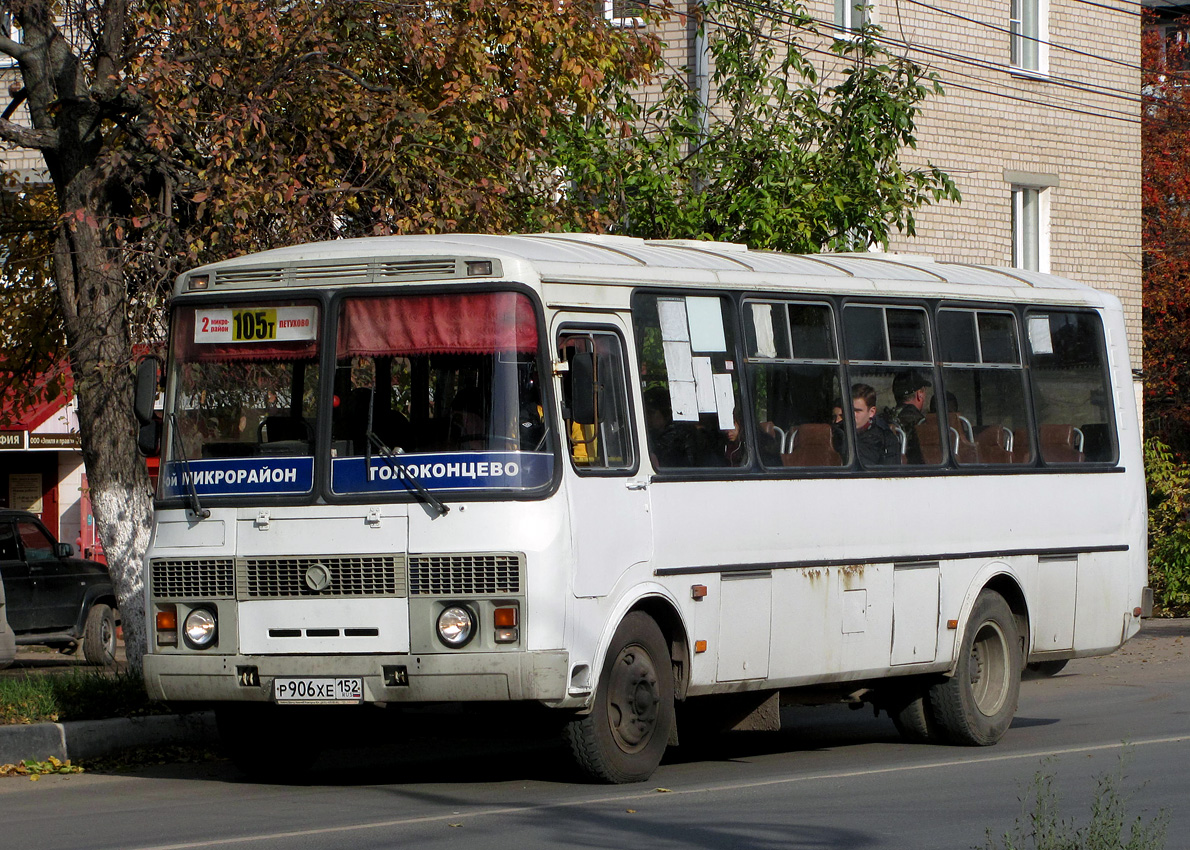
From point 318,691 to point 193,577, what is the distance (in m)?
0.95

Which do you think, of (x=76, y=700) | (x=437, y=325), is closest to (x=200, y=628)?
(x=437, y=325)

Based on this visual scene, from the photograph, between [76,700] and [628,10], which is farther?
[628,10]

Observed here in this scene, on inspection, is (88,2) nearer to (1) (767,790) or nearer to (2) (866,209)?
(2) (866,209)

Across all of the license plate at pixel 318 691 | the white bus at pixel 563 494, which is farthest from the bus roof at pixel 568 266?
the license plate at pixel 318 691

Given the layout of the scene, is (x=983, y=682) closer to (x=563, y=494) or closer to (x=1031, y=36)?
(x=563, y=494)

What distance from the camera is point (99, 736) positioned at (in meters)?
11.6

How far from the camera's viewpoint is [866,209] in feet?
56.9

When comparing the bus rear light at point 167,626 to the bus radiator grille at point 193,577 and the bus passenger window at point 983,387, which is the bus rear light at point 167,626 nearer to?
the bus radiator grille at point 193,577

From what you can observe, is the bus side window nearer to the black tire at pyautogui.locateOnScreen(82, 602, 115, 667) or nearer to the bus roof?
the bus roof

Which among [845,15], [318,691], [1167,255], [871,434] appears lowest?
[318,691]

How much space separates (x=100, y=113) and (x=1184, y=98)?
33059mm

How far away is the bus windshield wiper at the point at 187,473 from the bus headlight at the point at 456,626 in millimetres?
1453

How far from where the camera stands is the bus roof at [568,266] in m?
9.82

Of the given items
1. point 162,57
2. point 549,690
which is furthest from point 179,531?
point 162,57
